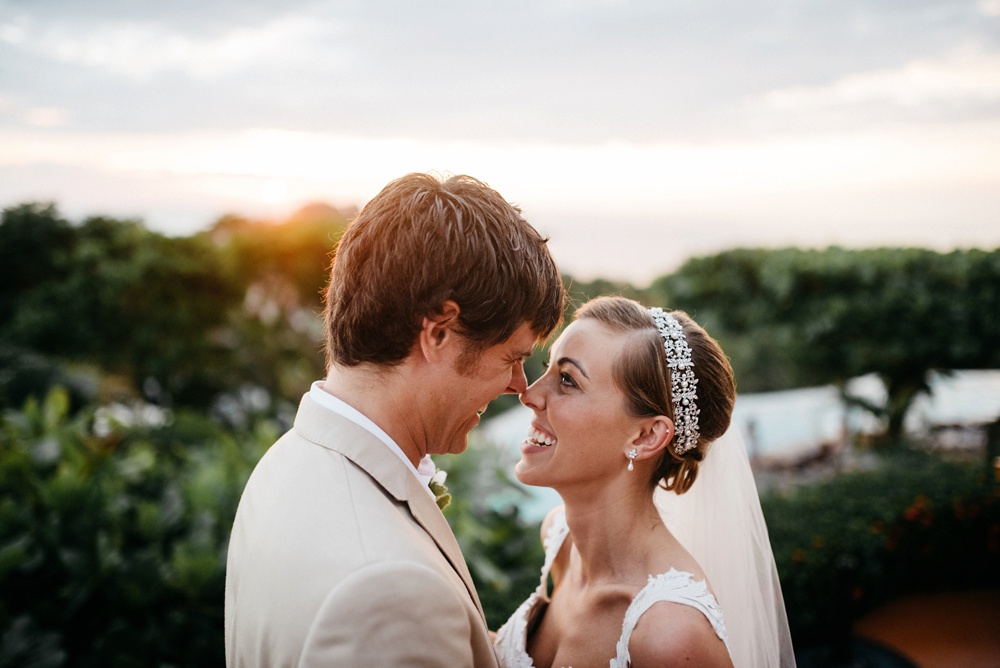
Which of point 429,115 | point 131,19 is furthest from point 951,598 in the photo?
point 131,19

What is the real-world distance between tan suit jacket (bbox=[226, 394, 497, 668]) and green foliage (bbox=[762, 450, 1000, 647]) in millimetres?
4509

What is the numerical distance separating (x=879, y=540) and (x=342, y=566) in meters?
5.97

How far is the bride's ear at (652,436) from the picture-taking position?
266cm

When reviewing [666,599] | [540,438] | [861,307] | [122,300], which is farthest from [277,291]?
[666,599]

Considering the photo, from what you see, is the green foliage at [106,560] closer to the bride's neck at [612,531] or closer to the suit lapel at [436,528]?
the bride's neck at [612,531]

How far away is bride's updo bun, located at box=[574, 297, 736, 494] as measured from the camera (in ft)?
8.65

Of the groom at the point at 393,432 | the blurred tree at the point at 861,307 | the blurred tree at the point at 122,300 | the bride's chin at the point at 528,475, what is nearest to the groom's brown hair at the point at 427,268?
the groom at the point at 393,432

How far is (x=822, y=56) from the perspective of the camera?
6211 mm

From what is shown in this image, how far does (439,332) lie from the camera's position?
194cm

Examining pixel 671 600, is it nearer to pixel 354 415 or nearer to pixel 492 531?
pixel 354 415

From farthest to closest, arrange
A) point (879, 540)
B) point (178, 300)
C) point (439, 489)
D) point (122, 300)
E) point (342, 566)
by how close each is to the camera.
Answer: point (178, 300)
point (122, 300)
point (879, 540)
point (439, 489)
point (342, 566)

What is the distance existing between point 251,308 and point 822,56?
9.47 m

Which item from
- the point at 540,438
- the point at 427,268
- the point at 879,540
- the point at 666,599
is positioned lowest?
the point at 879,540

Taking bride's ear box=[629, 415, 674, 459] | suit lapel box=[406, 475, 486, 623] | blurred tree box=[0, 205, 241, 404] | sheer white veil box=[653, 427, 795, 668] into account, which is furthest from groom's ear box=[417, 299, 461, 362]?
blurred tree box=[0, 205, 241, 404]
